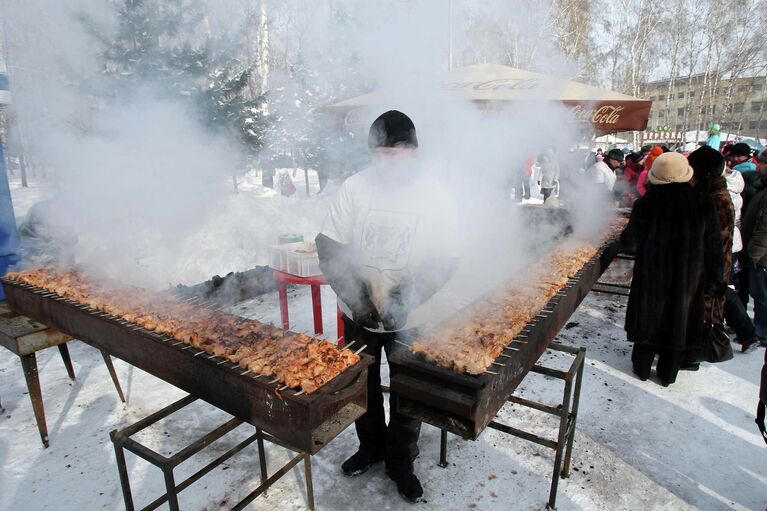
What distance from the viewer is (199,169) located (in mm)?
6691

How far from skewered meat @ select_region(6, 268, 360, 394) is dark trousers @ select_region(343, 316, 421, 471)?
38 centimetres

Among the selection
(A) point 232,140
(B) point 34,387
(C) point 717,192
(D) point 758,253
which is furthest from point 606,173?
(B) point 34,387

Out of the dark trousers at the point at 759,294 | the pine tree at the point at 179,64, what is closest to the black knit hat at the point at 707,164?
the dark trousers at the point at 759,294

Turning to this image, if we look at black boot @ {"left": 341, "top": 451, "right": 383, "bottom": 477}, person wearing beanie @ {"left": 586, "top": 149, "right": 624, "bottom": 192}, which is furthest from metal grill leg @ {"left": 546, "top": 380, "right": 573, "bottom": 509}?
person wearing beanie @ {"left": 586, "top": 149, "right": 624, "bottom": 192}

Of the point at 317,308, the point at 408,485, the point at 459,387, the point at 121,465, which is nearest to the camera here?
the point at 459,387

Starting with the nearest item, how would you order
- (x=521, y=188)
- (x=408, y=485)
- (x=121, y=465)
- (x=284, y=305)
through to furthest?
(x=121, y=465) → (x=408, y=485) → (x=284, y=305) → (x=521, y=188)

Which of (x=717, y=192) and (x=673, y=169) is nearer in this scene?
(x=673, y=169)

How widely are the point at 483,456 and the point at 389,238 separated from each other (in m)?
1.84

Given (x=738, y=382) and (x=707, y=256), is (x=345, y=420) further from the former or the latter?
(x=738, y=382)

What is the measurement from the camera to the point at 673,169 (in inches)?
151

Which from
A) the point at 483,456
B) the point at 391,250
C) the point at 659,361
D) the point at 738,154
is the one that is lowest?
the point at 483,456

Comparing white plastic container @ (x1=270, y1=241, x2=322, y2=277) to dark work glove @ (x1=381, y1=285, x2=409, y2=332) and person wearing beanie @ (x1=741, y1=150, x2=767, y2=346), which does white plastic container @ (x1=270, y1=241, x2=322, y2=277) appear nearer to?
dark work glove @ (x1=381, y1=285, x2=409, y2=332)

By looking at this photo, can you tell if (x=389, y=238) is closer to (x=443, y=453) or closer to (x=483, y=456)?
(x=443, y=453)

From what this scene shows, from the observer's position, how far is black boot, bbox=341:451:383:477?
3.03 m
